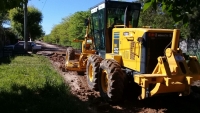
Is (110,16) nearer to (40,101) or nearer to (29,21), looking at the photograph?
(40,101)

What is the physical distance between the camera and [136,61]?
23.7 feet

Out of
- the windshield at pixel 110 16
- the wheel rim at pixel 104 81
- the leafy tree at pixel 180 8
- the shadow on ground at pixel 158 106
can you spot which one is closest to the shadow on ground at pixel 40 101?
the shadow on ground at pixel 158 106

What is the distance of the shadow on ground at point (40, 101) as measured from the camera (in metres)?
6.19

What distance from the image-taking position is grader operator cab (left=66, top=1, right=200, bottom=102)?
244 inches

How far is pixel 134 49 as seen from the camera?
7273mm

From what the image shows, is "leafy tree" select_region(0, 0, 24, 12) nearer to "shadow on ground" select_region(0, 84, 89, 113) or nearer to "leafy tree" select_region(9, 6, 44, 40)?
"shadow on ground" select_region(0, 84, 89, 113)

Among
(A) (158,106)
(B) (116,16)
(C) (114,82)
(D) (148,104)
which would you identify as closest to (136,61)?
(C) (114,82)

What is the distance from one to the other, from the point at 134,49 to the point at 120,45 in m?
0.87

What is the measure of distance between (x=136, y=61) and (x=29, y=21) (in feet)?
123

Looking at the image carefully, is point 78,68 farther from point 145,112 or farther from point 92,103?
point 145,112

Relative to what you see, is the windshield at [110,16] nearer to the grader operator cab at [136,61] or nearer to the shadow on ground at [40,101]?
the grader operator cab at [136,61]

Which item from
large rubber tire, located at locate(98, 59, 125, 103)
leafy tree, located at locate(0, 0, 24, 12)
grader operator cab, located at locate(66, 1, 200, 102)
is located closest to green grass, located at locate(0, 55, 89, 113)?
large rubber tire, located at locate(98, 59, 125, 103)

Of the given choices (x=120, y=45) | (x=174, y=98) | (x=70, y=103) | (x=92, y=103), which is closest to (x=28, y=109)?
(x=70, y=103)

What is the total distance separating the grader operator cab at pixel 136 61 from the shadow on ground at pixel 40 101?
1.07 meters
